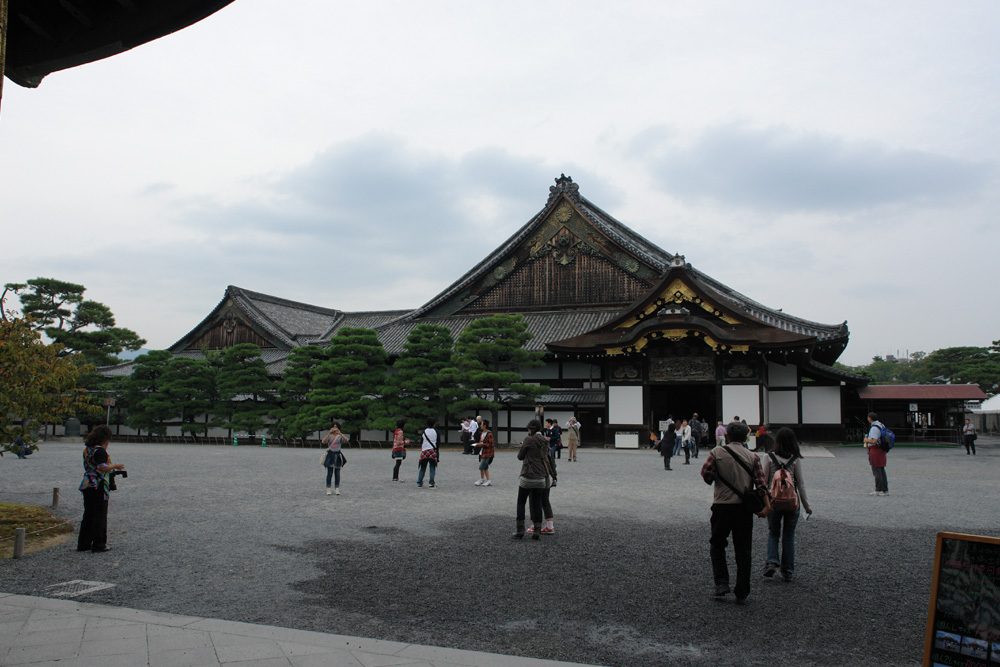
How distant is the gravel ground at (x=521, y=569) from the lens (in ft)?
17.0

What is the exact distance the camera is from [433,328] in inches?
1182

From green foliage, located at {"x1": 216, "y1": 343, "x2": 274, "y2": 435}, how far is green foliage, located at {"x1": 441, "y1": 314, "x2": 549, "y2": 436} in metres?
10.5

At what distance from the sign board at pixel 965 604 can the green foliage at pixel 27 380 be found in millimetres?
10185

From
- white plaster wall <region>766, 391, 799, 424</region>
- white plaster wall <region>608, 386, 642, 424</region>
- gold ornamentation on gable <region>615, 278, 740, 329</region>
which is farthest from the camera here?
white plaster wall <region>766, 391, 799, 424</region>

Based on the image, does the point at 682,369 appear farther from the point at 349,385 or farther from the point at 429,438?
the point at 429,438

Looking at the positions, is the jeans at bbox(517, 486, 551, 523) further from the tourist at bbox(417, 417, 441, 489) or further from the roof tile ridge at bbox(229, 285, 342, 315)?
the roof tile ridge at bbox(229, 285, 342, 315)

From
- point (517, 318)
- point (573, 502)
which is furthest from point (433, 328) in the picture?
point (573, 502)

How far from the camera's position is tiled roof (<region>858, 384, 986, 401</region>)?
33713 millimetres

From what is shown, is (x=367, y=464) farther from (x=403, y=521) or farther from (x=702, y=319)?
(x=702, y=319)

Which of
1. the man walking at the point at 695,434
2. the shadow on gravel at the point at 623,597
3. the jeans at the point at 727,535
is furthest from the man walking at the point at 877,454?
the man walking at the point at 695,434

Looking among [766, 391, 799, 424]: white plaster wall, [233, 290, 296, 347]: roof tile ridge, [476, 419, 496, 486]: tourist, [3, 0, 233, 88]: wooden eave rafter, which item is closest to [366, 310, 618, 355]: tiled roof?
[766, 391, 799, 424]: white plaster wall

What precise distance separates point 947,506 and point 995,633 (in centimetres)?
963

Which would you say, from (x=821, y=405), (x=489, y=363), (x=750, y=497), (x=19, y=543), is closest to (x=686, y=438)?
(x=489, y=363)

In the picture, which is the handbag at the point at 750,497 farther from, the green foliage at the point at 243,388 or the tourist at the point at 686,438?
the green foliage at the point at 243,388
